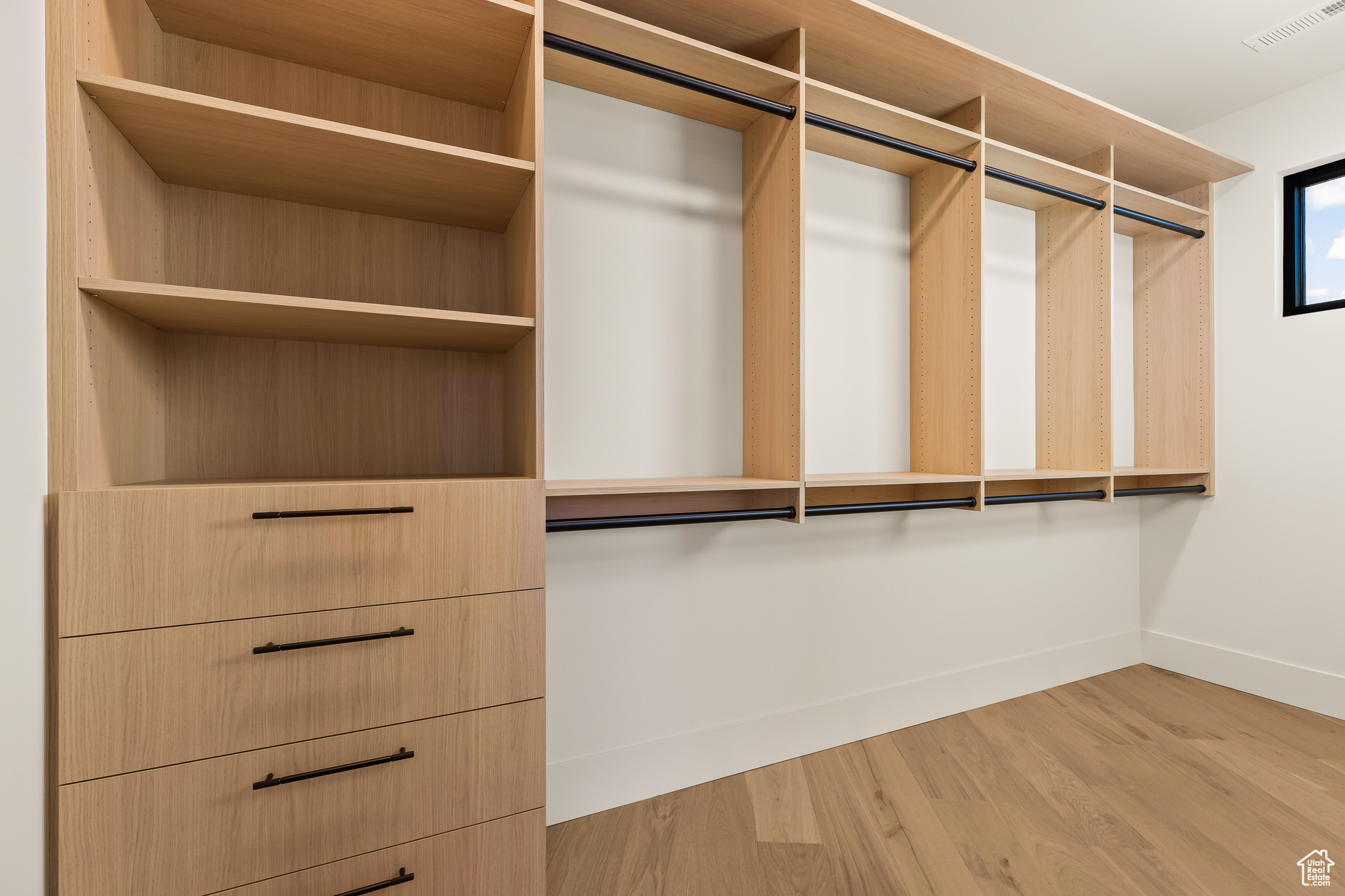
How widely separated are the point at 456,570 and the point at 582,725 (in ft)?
2.78

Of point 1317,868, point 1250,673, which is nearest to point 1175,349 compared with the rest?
point 1250,673

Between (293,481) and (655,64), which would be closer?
(293,481)

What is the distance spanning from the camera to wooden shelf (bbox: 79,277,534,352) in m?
1.10

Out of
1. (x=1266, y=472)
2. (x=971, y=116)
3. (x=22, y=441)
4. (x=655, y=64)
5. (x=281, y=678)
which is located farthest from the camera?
(x=1266, y=472)

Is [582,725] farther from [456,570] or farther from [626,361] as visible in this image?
[626,361]

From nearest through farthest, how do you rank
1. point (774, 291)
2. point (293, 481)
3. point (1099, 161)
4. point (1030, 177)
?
point (293, 481), point (774, 291), point (1030, 177), point (1099, 161)

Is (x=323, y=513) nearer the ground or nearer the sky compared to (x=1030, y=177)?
nearer the ground

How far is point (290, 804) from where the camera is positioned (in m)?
1.13

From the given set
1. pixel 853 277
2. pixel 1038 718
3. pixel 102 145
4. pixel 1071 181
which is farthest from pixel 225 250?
pixel 1038 718

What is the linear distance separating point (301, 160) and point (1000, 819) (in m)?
2.56

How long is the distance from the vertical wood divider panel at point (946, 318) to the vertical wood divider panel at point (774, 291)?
78 cm

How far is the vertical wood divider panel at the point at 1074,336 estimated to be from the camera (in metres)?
2.58

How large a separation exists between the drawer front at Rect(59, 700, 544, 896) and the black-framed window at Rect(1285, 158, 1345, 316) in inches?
142

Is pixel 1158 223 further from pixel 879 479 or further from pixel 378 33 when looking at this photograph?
pixel 378 33
